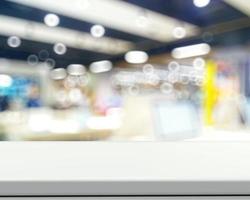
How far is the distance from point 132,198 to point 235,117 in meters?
1.26

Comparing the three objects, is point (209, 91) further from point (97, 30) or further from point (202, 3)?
point (97, 30)

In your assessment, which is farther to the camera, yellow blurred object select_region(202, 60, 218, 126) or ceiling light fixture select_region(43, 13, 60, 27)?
ceiling light fixture select_region(43, 13, 60, 27)

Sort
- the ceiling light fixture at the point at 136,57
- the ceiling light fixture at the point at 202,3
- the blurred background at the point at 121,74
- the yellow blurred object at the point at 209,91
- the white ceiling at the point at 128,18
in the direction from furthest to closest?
the white ceiling at the point at 128,18
the ceiling light fixture at the point at 202,3
the ceiling light fixture at the point at 136,57
the yellow blurred object at the point at 209,91
the blurred background at the point at 121,74

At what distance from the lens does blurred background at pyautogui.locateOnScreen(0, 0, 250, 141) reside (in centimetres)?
108

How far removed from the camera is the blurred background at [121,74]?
3.54 feet

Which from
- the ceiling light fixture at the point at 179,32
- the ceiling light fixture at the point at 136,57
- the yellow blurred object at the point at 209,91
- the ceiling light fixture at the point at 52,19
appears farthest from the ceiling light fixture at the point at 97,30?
the yellow blurred object at the point at 209,91

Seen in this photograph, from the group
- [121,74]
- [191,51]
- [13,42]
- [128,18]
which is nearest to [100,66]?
[121,74]

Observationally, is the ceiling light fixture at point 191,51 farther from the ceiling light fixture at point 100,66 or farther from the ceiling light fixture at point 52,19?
the ceiling light fixture at point 52,19

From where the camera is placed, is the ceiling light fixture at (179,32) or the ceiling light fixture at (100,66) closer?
the ceiling light fixture at (100,66)

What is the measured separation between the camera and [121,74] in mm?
1399

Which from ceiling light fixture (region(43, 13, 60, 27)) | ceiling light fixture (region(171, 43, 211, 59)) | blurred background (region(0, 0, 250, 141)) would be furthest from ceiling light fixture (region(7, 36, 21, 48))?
ceiling light fixture (region(171, 43, 211, 59))

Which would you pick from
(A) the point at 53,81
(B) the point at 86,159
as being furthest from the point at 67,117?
(B) the point at 86,159

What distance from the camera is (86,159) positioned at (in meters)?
0.61

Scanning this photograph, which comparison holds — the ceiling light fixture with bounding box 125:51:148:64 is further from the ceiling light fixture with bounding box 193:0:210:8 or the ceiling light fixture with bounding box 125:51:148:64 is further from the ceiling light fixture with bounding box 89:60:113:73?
the ceiling light fixture with bounding box 193:0:210:8
